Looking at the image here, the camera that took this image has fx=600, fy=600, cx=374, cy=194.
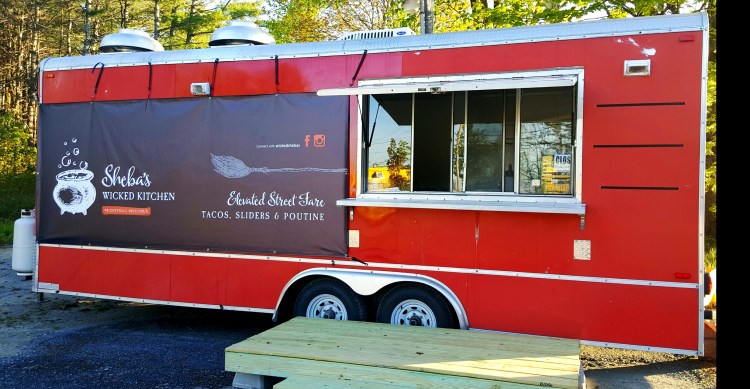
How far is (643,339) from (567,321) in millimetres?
602

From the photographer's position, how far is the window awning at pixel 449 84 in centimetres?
499

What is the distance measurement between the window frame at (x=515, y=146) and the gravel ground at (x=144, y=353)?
167 cm

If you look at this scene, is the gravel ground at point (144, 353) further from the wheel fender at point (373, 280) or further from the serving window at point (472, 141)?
the serving window at point (472, 141)

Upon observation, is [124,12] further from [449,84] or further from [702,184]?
[702,184]

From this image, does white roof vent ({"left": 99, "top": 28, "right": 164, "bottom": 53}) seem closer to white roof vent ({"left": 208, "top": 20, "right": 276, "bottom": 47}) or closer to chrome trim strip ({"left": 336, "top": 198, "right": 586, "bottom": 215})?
white roof vent ({"left": 208, "top": 20, "right": 276, "bottom": 47})

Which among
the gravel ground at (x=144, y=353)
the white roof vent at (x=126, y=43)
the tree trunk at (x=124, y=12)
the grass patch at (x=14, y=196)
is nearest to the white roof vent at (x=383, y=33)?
the white roof vent at (x=126, y=43)

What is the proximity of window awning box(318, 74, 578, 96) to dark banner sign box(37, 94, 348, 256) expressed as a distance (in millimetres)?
266

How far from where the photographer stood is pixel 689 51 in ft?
15.8

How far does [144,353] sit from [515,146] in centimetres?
418

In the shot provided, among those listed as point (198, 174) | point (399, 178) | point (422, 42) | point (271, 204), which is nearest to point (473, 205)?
point (399, 178)

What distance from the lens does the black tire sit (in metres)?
5.54

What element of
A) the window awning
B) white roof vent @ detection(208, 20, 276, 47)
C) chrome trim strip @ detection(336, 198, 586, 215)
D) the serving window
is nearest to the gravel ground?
chrome trim strip @ detection(336, 198, 586, 215)

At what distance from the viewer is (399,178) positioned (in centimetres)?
575
